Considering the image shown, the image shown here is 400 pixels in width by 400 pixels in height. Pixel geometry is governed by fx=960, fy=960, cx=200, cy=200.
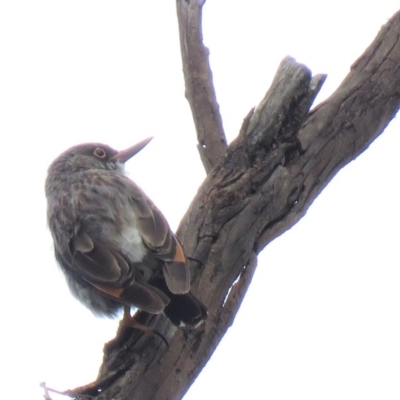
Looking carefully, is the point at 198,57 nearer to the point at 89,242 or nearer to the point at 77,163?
the point at 77,163

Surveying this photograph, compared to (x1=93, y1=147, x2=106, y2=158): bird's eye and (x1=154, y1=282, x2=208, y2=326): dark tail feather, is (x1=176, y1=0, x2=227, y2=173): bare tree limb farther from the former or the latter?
(x1=154, y1=282, x2=208, y2=326): dark tail feather

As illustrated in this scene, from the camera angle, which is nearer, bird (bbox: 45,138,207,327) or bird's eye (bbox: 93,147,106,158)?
bird (bbox: 45,138,207,327)

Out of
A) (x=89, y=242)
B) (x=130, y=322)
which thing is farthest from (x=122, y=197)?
(x=130, y=322)

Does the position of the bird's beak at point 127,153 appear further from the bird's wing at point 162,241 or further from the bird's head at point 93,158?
the bird's wing at point 162,241

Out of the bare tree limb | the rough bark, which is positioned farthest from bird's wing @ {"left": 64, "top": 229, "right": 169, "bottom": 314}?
the bare tree limb

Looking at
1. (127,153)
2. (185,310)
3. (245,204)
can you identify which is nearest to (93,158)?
(127,153)

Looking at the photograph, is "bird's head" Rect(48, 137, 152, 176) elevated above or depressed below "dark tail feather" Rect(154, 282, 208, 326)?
above

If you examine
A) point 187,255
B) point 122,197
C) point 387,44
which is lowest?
point 187,255
